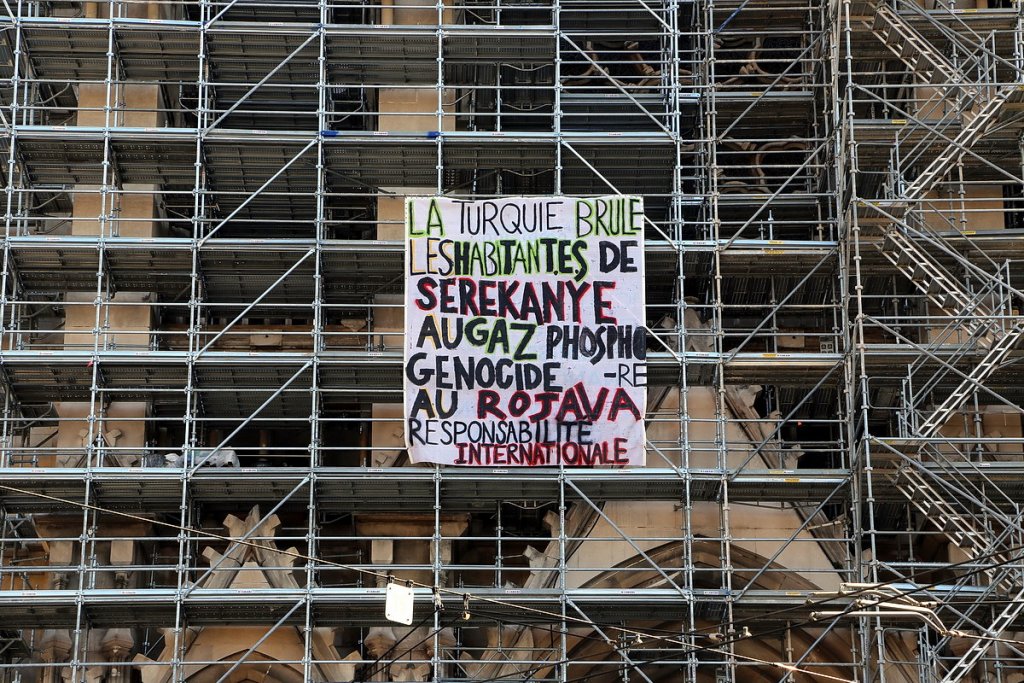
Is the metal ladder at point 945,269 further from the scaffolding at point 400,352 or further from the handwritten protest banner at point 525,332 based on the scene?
the handwritten protest banner at point 525,332

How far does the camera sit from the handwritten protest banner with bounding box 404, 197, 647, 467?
35344 mm

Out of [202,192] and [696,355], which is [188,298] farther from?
[696,355]

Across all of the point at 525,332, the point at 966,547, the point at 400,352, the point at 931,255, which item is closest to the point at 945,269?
the point at 931,255

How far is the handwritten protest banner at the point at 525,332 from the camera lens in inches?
1391

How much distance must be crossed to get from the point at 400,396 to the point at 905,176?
1002cm

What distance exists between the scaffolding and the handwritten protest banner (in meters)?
0.51

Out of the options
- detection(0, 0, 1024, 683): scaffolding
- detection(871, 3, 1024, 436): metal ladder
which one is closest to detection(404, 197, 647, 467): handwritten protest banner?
detection(0, 0, 1024, 683): scaffolding

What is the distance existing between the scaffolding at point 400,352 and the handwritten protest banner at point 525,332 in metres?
0.51

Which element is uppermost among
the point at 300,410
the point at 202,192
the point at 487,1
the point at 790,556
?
the point at 487,1

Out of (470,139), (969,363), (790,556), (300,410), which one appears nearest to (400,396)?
(300,410)

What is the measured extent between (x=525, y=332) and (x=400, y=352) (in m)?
2.18

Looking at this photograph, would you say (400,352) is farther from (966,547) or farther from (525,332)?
(966,547)

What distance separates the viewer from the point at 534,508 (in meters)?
36.7

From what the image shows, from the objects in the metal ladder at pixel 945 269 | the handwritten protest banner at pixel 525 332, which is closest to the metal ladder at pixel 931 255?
the metal ladder at pixel 945 269
